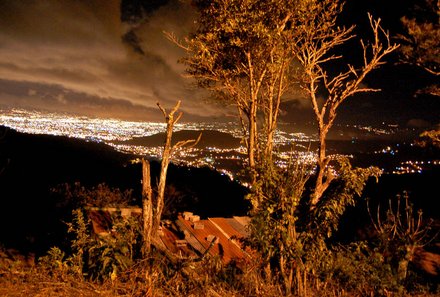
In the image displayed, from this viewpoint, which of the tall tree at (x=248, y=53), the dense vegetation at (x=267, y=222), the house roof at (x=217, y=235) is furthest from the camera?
the house roof at (x=217, y=235)

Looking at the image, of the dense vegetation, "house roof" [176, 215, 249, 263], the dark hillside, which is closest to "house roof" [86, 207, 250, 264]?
"house roof" [176, 215, 249, 263]

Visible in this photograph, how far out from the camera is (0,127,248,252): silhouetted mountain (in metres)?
15.0

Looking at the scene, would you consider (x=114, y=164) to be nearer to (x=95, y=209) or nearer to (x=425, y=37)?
(x=95, y=209)

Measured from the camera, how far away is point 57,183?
80.2 ft

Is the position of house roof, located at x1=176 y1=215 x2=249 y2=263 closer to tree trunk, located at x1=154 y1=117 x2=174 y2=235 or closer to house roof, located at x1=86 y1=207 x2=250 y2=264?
house roof, located at x1=86 y1=207 x2=250 y2=264

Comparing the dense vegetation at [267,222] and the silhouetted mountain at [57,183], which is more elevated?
the dense vegetation at [267,222]

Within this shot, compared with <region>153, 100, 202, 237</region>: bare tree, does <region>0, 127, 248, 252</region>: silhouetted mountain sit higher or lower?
lower

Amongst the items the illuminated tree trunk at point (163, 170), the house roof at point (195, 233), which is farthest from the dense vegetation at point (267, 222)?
the house roof at point (195, 233)

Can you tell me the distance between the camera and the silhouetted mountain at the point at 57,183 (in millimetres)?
15042

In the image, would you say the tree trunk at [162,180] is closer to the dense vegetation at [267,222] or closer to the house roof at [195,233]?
the dense vegetation at [267,222]

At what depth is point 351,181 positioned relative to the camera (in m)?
6.50

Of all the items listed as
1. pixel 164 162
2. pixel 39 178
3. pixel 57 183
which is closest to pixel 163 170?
pixel 164 162

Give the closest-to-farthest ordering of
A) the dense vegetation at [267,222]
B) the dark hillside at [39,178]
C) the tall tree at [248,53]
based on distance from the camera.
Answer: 1. the dense vegetation at [267,222]
2. the tall tree at [248,53]
3. the dark hillside at [39,178]

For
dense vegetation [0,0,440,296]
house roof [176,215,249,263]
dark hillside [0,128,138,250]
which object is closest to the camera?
dense vegetation [0,0,440,296]
